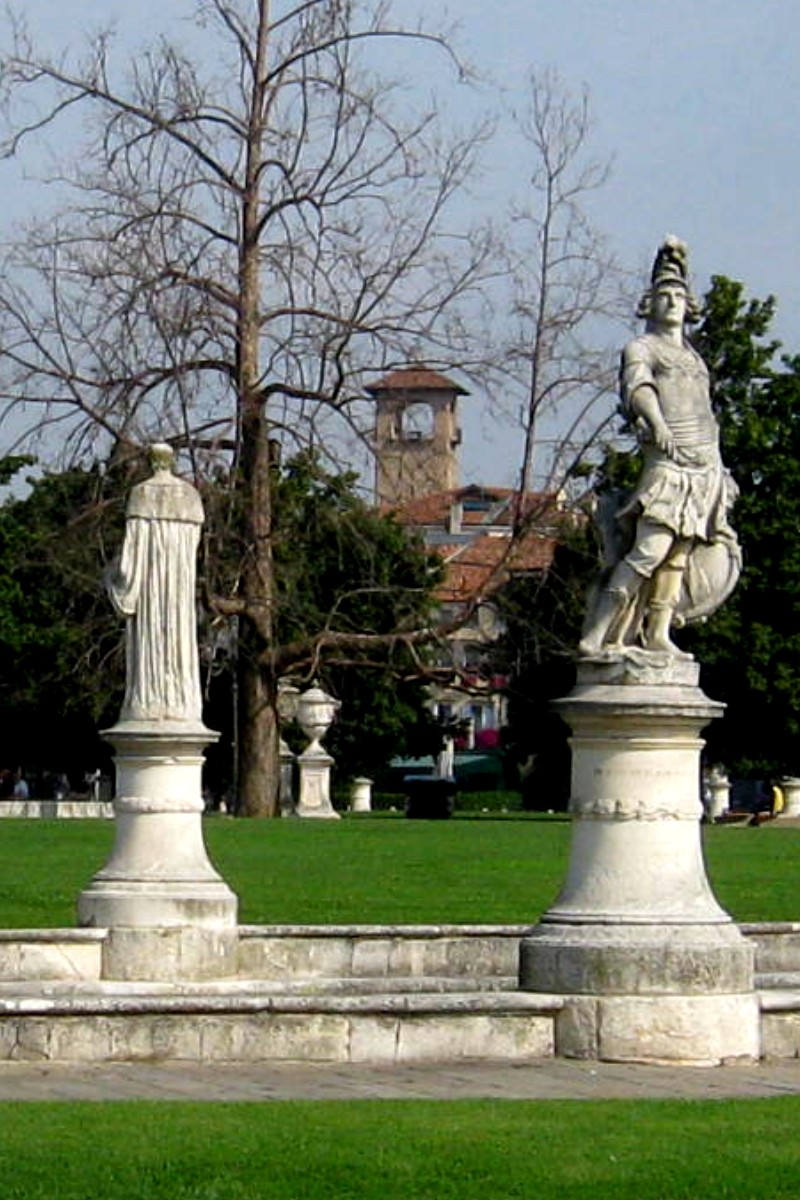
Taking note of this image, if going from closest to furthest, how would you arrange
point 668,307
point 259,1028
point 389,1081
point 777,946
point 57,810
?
point 389,1081 < point 259,1028 < point 668,307 < point 777,946 < point 57,810

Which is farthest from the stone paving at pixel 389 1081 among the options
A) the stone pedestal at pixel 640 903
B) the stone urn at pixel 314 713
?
the stone urn at pixel 314 713

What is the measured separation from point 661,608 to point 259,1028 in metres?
3.05

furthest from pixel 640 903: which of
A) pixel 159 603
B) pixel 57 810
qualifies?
pixel 57 810

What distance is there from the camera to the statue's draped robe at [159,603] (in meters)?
18.1

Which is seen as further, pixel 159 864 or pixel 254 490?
pixel 254 490

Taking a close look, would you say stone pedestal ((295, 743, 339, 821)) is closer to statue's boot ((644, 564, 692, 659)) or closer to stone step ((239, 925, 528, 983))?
stone step ((239, 925, 528, 983))

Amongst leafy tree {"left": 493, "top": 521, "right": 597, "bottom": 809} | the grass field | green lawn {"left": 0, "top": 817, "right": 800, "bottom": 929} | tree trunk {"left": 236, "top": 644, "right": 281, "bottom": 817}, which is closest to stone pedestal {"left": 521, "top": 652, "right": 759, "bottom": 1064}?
the grass field

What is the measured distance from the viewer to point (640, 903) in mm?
14094

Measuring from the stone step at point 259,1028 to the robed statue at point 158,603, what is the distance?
4.74m

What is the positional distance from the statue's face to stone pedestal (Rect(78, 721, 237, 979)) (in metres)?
5.05

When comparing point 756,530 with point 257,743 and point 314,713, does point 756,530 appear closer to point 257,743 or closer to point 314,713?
point 314,713

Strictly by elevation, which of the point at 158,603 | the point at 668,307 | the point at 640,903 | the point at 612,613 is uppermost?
the point at 668,307

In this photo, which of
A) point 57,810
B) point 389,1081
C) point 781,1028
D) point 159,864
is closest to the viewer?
point 389,1081

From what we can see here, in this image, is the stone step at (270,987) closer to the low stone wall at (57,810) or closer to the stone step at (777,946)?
the stone step at (777,946)
